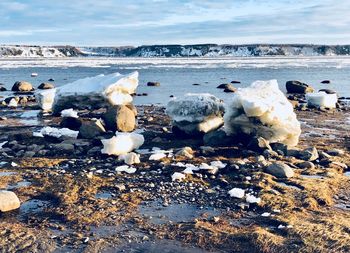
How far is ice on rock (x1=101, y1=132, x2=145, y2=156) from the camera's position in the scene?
1198 centimetres

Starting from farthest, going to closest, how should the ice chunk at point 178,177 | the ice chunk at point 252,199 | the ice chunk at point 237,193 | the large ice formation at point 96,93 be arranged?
the large ice formation at point 96,93 < the ice chunk at point 178,177 < the ice chunk at point 237,193 < the ice chunk at point 252,199

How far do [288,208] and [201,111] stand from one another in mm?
6279

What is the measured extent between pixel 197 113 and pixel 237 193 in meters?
5.56

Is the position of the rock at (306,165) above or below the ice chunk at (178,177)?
below

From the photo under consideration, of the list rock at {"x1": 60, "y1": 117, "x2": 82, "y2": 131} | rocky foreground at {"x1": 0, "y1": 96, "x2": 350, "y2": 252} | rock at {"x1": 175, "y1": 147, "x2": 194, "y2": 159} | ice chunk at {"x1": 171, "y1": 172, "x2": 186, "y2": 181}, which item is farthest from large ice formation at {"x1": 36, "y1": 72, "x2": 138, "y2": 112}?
ice chunk at {"x1": 171, "y1": 172, "x2": 186, "y2": 181}

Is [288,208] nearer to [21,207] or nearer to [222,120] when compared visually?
[21,207]

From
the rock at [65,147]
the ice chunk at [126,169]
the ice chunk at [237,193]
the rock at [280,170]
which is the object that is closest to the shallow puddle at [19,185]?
the ice chunk at [126,169]

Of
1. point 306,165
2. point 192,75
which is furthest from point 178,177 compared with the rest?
point 192,75

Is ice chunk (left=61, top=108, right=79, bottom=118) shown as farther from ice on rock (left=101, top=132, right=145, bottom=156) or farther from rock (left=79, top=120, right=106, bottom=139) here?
ice on rock (left=101, top=132, right=145, bottom=156)

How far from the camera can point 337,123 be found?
720 inches

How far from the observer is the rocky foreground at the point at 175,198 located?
23.7ft

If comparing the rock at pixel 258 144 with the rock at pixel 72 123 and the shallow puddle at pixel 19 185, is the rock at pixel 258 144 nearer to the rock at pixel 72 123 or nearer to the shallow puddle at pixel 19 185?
the shallow puddle at pixel 19 185

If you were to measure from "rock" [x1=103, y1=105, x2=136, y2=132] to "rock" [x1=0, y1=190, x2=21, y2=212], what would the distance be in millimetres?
6929

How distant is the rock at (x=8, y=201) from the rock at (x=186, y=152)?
4.53 m
